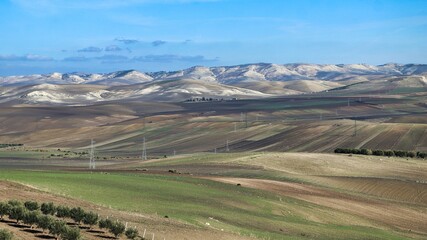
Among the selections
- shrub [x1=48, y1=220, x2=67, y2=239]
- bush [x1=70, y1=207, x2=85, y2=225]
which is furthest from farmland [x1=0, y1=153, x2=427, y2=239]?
shrub [x1=48, y1=220, x2=67, y2=239]

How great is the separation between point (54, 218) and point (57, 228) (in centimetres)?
277

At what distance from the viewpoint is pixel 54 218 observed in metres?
32.0

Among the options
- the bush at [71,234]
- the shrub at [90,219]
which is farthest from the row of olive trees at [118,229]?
the bush at [71,234]

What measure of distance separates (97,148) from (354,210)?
94.5m

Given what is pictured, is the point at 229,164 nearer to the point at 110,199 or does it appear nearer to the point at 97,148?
the point at 110,199

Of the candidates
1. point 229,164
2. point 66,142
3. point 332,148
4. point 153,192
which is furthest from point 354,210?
point 66,142

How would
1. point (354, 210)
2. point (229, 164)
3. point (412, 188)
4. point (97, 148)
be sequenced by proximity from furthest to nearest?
point (97, 148), point (229, 164), point (412, 188), point (354, 210)

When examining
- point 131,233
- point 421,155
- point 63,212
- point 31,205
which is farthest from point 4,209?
point 421,155

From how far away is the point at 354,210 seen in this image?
56.5 m

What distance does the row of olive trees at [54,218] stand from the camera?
2926 cm

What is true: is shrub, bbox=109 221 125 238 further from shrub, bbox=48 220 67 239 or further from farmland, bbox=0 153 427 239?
farmland, bbox=0 153 427 239

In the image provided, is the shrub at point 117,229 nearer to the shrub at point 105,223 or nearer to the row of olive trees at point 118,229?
the row of olive trees at point 118,229

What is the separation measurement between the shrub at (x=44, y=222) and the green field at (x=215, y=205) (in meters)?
10.6

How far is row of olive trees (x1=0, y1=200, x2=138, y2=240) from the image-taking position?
29263mm
